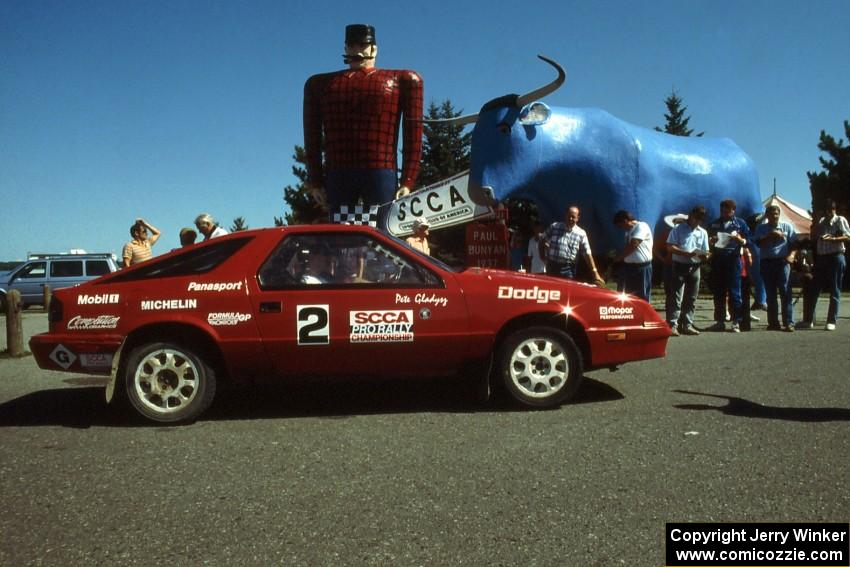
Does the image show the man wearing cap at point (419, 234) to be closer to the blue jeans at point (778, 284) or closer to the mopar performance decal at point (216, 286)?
the mopar performance decal at point (216, 286)

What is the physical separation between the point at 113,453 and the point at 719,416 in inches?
150

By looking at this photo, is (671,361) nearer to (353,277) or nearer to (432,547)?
(353,277)

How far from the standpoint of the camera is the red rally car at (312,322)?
507 cm

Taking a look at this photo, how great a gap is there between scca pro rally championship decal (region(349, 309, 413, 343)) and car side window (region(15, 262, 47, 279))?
20030 millimetres

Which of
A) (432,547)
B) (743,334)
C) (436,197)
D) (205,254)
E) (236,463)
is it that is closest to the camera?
(432,547)

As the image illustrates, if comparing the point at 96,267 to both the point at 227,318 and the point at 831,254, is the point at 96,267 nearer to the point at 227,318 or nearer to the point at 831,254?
the point at 227,318

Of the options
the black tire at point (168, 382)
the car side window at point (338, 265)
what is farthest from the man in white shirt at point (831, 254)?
the black tire at point (168, 382)

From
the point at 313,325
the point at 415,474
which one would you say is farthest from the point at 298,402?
the point at 415,474

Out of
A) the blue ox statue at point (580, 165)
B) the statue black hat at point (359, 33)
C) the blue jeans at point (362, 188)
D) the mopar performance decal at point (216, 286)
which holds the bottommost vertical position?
the mopar performance decal at point (216, 286)

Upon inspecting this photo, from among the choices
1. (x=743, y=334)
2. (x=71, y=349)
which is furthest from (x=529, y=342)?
(x=743, y=334)

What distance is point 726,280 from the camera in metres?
10.6

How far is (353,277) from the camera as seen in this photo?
5.27 m

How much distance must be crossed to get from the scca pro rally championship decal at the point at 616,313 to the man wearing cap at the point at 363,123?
399cm

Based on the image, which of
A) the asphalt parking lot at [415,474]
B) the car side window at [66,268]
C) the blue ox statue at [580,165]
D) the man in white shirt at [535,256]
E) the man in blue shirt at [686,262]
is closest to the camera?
the asphalt parking lot at [415,474]
